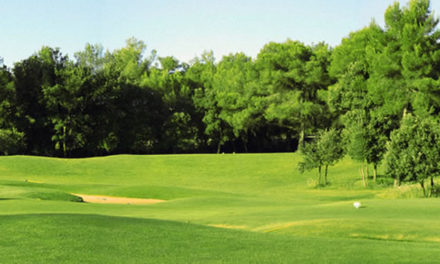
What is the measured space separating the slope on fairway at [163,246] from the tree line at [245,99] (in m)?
30.5

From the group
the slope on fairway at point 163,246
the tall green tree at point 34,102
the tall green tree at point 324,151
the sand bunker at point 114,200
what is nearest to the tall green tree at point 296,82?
the tall green tree at point 324,151

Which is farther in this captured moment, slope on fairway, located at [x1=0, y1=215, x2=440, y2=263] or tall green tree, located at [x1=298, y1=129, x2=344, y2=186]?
tall green tree, located at [x1=298, y1=129, x2=344, y2=186]

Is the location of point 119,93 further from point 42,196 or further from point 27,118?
point 42,196

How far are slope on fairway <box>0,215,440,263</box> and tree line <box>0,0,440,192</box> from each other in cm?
3054

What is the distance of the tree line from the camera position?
5197 cm

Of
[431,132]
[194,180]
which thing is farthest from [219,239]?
[194,180]

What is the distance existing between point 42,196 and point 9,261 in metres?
19.7

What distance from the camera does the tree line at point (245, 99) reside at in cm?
5197

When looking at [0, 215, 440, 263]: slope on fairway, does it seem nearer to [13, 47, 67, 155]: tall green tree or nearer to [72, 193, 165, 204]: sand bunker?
[72, 193, 165, 204]: sand bunker

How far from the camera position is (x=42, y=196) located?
90.3 feet

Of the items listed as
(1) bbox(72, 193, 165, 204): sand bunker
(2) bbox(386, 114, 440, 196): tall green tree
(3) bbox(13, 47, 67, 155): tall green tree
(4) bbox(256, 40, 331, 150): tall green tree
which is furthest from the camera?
(3) bbox(13, 47, 67, 155): tall green tree

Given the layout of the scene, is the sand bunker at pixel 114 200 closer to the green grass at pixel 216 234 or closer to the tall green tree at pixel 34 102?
the green grass at pixel 216 234

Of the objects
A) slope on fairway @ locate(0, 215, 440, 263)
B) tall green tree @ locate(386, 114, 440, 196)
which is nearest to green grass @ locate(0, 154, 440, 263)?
slope on fairway @ locate(0, 215, 440, 263)

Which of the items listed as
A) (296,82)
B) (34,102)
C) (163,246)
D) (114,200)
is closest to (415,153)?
(114,200)
